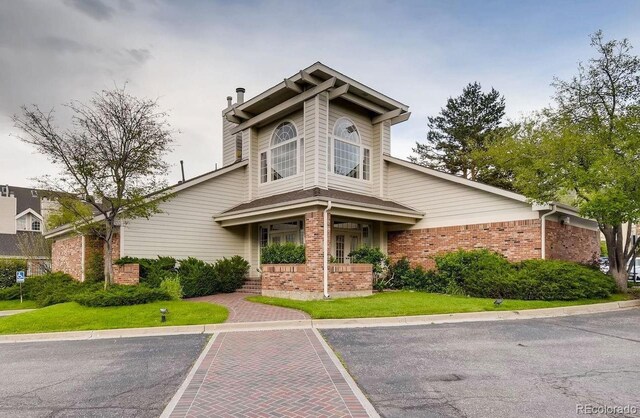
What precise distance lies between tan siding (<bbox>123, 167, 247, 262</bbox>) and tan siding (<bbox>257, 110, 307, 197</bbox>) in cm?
122

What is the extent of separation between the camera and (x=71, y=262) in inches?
722

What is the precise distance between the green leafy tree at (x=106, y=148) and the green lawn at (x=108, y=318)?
2497 mm

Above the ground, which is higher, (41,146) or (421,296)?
(41,146)

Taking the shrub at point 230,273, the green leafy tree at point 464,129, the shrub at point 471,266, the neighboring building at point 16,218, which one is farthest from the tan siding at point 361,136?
the neighboring building at point 16,218

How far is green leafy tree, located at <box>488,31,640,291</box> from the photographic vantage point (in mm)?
12820

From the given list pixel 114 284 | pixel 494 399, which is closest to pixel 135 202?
pixel 114 284

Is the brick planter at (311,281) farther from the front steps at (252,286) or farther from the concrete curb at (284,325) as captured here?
the concrete curb at (284,325)

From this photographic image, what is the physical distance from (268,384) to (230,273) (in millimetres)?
11502

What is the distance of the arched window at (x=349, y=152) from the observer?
1661 cm

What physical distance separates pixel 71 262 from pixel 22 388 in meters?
Result: 14.8

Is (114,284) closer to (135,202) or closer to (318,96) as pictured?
(135,202)

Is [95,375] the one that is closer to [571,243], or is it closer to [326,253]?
[326,253]

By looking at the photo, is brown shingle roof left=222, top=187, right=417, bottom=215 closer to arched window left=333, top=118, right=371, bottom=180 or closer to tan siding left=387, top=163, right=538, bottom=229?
tan siding left=387, top=163, right=538, bottom=229

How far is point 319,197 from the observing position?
1352 cm
